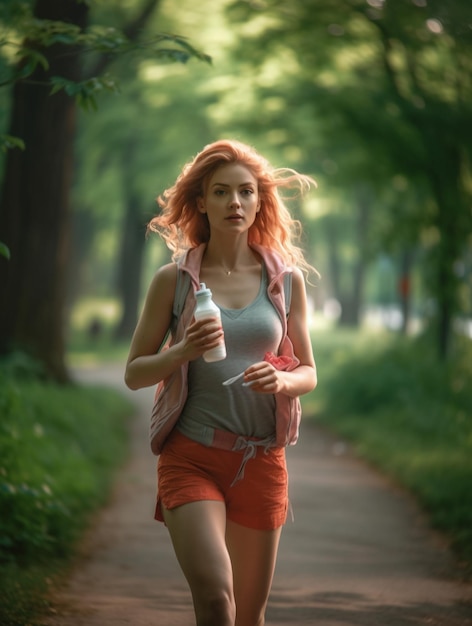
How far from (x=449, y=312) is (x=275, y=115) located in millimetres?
5879

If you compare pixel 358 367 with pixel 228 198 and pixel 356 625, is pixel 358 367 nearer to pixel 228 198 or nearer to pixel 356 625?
pixel 356 625

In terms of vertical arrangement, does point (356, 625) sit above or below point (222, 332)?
below

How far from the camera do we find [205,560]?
10.8ft

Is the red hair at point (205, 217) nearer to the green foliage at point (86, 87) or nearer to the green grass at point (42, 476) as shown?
the green foliage at point (86, 87)

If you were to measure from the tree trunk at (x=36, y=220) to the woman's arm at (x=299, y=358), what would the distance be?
7.50 m

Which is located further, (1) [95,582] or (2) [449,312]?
(2) [449,312]

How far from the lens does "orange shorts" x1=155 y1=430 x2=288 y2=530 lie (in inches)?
140

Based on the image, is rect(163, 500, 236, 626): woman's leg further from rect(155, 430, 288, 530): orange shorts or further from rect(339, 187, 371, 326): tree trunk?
rect(339, 187, 371, 326): tree trunk

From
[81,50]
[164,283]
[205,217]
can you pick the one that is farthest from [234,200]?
[81,50]

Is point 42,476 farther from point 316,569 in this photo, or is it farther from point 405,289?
point 405,289

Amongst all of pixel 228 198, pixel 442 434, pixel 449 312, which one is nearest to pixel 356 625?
pixel 228 198

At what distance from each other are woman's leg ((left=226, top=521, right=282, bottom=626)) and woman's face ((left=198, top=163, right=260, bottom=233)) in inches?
44.9

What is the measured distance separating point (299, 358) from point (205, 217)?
27.7 inches

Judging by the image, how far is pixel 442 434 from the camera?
430 inches
